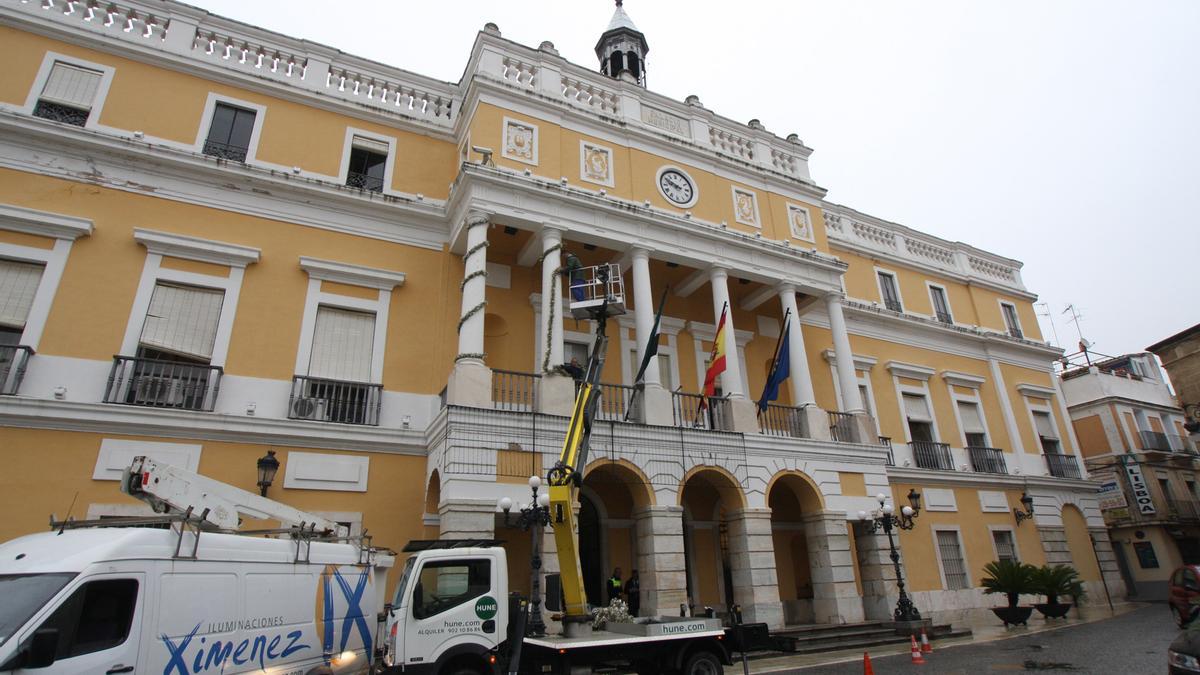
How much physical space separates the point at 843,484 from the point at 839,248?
29.8 feet

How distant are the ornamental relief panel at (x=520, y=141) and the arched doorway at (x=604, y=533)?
Result: 697 centimetres

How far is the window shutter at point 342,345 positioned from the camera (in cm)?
1252

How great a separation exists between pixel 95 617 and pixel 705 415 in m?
10.8

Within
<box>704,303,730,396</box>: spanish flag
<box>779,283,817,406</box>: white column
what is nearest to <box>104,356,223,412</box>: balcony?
<box>704,303,730,396</box>: spanish flag

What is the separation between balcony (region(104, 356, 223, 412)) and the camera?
1077cm

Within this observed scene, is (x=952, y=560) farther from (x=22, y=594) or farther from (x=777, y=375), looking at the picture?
(x=22, y=594)

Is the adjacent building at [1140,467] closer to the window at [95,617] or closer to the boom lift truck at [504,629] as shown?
the boom lift truck at [504,629]

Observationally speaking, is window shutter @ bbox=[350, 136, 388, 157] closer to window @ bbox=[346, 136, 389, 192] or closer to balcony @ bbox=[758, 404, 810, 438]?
window @ bbox=[346, 136, 389, 192]

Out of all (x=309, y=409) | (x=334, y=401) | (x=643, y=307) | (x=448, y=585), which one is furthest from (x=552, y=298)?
(x=448, y=585)

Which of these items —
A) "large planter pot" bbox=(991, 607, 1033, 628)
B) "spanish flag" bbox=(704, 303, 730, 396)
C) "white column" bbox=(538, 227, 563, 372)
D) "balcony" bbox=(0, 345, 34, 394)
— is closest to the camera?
"balcony" bbox=(0, 345, 34, 394)

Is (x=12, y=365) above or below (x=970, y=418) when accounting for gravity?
below

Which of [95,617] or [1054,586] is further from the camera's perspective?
[1054,586]

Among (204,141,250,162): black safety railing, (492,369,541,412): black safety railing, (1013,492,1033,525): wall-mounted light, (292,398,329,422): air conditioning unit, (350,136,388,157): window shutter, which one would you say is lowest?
(1013,492,1033,525): wall-mounted light

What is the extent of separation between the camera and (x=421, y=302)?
45.0ft
